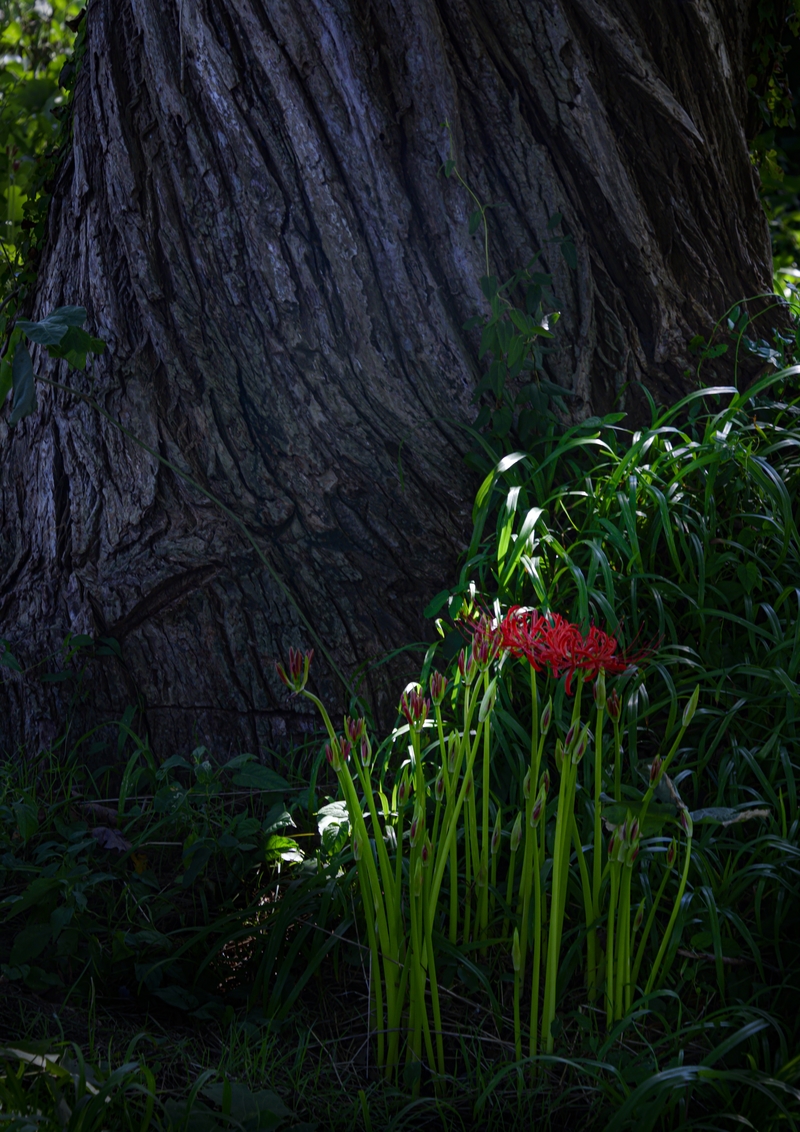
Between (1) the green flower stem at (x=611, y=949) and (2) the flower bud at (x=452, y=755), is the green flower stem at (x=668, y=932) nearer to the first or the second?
(1) the green flower stem at (x=611, y=949)

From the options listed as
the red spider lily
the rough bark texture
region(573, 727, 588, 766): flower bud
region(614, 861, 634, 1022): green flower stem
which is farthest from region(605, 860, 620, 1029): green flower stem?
the rough bark texture

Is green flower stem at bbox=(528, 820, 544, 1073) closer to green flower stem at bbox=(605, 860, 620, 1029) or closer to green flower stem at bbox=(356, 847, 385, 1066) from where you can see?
green flower stem at bbox=(605, 860, 620, 1029)

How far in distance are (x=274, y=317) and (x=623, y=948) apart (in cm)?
156

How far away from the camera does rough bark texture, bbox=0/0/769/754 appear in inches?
80.5

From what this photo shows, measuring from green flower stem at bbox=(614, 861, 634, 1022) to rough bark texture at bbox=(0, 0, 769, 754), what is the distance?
92 centimetres

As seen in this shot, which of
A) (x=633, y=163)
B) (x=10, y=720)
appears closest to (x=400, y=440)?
(x=633, y=163)

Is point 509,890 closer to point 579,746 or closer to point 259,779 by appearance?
point 579,746

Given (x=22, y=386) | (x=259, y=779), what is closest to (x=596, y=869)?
(x=259, y=779)

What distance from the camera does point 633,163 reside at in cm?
234

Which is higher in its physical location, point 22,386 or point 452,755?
point 22,386

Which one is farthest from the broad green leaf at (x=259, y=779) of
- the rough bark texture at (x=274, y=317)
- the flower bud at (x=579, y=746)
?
the flower bud at (x=579, y=746)

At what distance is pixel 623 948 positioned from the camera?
125 cm

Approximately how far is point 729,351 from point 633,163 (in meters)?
0.58

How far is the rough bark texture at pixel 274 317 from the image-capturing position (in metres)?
2.04
